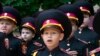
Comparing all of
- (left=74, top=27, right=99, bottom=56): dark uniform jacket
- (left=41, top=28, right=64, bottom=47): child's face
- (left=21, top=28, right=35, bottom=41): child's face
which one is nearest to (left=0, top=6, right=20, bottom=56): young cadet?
(left=21, top=28, right=35, bottom=41): child's face

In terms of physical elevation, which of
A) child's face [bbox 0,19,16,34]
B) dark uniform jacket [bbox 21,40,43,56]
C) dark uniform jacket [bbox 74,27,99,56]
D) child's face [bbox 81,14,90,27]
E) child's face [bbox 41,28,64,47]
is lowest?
dark uniform jacket [bbox 21,40,43,56]

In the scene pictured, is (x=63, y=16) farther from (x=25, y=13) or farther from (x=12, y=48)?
Result: (x=25, y=13)

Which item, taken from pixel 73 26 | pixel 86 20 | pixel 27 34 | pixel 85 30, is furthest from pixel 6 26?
pixel 85 30

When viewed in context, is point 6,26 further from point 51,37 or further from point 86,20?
point 51,37

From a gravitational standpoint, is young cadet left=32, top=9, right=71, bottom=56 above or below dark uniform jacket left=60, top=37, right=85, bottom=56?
above

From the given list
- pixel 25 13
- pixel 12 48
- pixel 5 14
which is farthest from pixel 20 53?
pixel 25 13

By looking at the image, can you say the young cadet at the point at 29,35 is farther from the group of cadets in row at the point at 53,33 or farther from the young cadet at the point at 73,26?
the young cadet at the point at 73,26

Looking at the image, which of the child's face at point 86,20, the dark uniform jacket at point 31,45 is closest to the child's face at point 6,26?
the dark uniform jacket at point 31,45

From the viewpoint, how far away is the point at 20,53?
7.48 m

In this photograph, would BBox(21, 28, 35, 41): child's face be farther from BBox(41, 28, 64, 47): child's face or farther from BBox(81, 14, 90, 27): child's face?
BBox(41, 28, 64, 47): child's face

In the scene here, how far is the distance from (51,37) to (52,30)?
0.33 feet

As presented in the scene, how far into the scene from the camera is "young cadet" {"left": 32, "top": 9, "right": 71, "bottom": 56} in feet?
19.6

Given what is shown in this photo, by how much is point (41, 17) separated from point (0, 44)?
0.65 meters

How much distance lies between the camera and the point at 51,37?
19.5 ft
